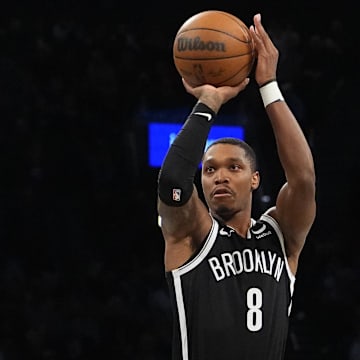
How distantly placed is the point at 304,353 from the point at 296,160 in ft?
14.2

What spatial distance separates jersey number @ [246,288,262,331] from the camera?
2789mm

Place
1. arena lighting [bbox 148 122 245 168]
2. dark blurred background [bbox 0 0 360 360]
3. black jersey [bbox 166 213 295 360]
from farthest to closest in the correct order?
arena lighting [bbox 148 122 245 168] → dark blurred background [bbox 0 0 360 360] → black jersey [bbox 166 213 295 360]

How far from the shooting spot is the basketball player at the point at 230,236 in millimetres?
2729

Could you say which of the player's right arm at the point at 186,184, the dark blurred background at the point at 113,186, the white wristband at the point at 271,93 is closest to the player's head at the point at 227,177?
the player's right arm at the point at 186,184

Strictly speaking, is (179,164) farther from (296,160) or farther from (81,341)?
(81,341)

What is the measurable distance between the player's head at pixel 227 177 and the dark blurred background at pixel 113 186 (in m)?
4.13

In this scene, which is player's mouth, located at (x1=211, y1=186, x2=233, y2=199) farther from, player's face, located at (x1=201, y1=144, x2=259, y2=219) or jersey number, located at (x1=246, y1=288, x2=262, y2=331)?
jersey number, located at (x1=246, y1=288, x2=262, y2=331)

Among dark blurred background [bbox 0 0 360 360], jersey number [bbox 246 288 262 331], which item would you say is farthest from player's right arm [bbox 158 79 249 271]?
dark blurred background [bbox 0 0 360 360]

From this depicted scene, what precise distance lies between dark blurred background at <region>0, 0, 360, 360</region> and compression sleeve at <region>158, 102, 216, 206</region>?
4.46m

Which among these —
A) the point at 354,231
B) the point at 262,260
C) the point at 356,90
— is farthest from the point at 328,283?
the point at 262,260

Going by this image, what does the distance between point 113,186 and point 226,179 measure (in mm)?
4688

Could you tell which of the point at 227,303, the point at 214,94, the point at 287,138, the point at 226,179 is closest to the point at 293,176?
the point at 287,138

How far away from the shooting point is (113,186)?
7574mm

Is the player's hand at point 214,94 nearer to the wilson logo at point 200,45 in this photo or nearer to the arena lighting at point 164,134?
the wilson logo at point 200,45
